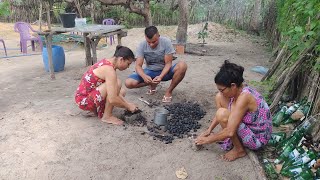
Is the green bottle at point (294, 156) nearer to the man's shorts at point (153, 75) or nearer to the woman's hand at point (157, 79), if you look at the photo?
the woman's hand at point (157, 79)

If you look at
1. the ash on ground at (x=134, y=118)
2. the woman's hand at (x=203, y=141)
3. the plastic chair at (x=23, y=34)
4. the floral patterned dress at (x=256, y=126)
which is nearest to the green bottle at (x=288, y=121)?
the floral patterned dress at (x=256, y=126)

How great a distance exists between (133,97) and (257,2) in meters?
8.71

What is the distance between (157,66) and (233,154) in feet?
6.93

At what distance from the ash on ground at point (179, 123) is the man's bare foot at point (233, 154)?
2.07ft

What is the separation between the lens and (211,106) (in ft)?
14.5

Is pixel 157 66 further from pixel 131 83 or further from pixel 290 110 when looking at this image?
pixel 290 110

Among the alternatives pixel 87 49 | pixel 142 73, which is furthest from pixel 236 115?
pixel 87 49

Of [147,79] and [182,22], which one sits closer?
[147,79]

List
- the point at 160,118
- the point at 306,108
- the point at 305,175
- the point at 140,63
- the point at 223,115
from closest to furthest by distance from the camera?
the point at 305,175 → the point at 223,115 → the point at 306,108 → the point at 160,118 → the point at 140,63

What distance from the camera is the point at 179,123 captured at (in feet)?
12.4

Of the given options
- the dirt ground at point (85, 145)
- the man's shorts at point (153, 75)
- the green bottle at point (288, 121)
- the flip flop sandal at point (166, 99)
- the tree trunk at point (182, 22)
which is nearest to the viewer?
the dirt ground at point (85, 145)

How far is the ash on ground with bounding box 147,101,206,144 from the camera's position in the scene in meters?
3.54

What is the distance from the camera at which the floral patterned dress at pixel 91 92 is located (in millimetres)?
3705

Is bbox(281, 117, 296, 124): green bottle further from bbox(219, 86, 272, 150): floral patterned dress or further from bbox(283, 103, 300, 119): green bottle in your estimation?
bbox(219, 86, 272, 150): floral patterned dress
